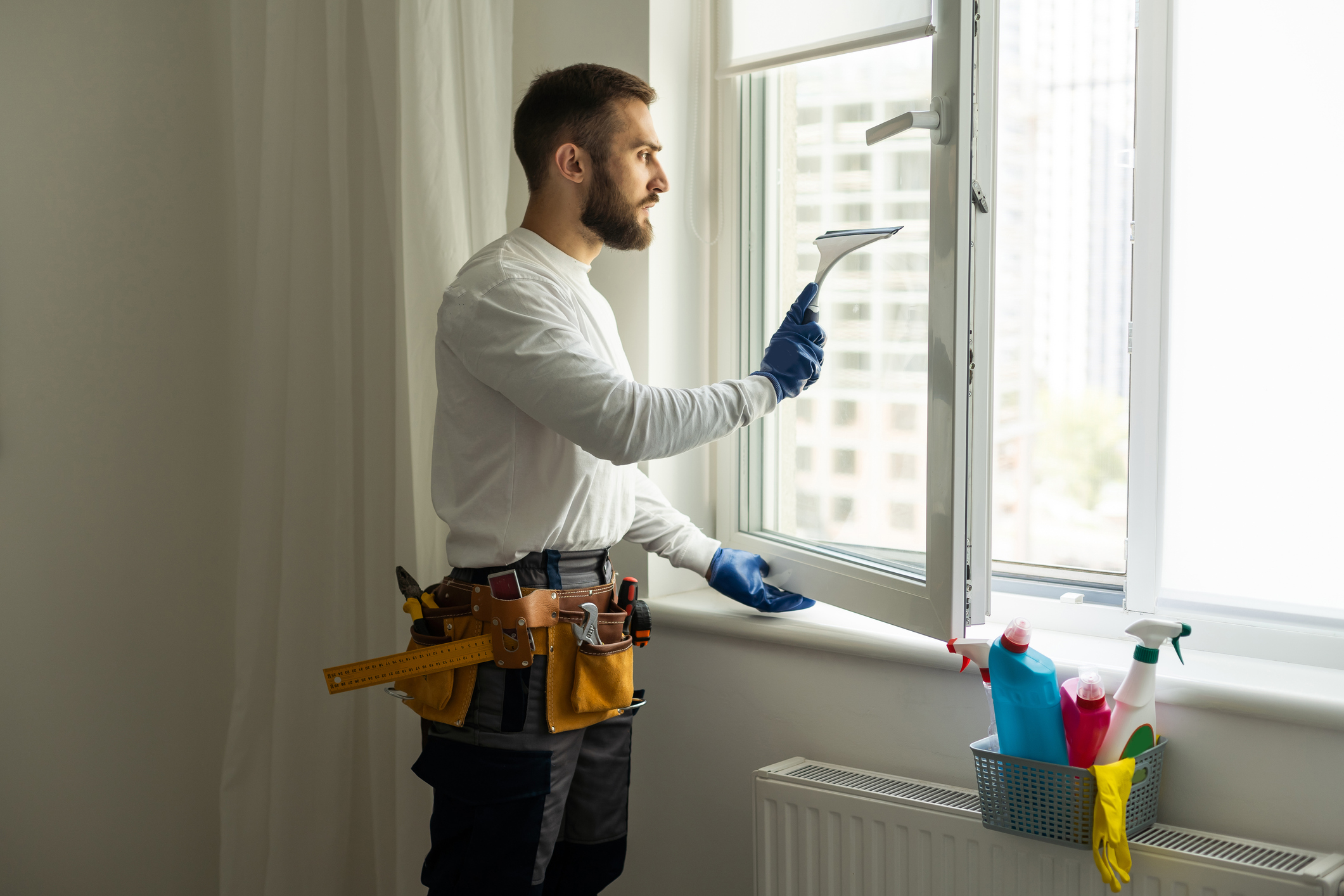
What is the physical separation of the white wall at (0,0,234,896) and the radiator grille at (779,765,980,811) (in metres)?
1.19

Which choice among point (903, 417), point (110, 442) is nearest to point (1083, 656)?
point (903, 417)

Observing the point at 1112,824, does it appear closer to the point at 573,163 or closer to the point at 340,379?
the point at 573,163

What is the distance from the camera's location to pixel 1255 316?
1.26 metres

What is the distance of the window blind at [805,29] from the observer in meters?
1.21

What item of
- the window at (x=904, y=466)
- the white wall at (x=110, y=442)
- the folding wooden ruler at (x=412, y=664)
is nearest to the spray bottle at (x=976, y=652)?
the window at (x=904, y=466)

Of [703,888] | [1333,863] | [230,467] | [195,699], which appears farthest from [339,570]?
[1333,863]

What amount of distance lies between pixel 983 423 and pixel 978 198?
261 mm

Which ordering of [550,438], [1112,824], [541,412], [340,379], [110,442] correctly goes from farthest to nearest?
[110,442], [340,379], [550,438], [541,412], [1112,824]

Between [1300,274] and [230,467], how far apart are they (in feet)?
5.83

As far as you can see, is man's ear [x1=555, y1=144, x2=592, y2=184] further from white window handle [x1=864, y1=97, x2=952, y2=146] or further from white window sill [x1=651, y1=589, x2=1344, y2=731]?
white window sill [x1=651, y1=589, x2=1344, y2=731]

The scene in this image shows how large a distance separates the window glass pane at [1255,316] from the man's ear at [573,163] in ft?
2.56

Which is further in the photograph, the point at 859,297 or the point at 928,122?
the point at 859,297

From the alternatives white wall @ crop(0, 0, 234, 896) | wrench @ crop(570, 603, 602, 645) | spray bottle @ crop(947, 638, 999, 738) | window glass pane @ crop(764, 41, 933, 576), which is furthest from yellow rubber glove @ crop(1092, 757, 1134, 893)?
white wall @ crop(0, 0, 234, 896)

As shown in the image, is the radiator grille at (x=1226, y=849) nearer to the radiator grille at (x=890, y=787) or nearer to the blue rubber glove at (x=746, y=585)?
the radiator grille at (x=890, y=787)
